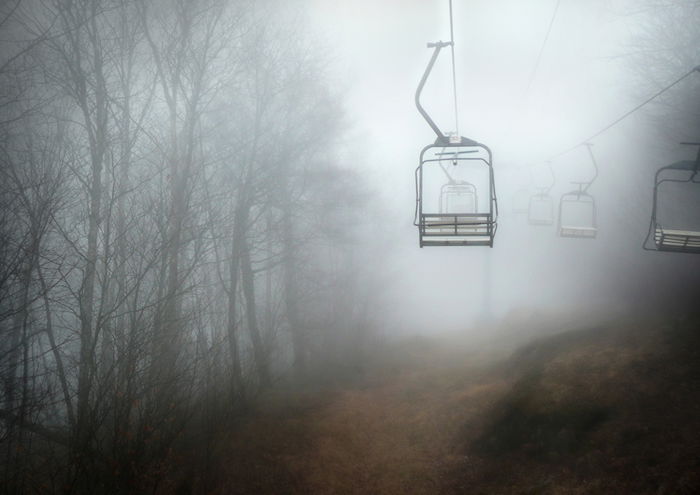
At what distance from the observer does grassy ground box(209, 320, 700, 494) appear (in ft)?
23.8

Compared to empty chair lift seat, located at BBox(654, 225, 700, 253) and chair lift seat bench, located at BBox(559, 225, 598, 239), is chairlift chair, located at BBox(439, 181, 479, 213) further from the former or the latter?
empty chair lift seat, located at BBox(654, 225, 700, 253)

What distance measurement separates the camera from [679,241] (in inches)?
280

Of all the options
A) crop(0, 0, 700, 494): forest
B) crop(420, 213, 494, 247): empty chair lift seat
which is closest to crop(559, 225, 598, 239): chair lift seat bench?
crop(0, 0, 700, 494): forest

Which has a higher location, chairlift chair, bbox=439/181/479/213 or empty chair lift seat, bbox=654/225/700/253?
chairlift chair, bbox=439/181/479/213

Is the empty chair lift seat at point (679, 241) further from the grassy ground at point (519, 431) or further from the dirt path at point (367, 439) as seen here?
the dirt path at point (367, 439)

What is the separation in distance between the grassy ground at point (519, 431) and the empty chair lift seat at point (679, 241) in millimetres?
3258

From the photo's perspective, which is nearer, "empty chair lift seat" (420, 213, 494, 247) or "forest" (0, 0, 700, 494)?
"empty chair lift seat" (420, 213, 494, 247)

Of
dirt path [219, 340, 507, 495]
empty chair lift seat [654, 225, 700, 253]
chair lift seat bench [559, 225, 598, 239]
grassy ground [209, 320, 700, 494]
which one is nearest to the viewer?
empty chair lift seat [654, 225, 700, 253]

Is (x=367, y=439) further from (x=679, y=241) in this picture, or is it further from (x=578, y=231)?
(x=679, y=241)

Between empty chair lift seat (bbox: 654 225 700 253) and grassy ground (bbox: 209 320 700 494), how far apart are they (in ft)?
10.7

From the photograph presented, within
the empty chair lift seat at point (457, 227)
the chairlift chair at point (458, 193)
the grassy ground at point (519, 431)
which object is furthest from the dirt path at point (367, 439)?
the chairlift chair at point (458, 193)

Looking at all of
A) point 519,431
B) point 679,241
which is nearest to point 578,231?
point 679,241

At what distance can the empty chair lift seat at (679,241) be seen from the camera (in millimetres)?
6867

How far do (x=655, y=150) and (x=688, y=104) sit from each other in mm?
5170
